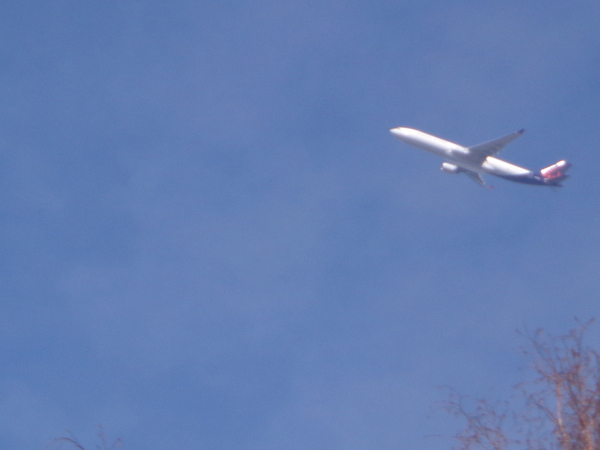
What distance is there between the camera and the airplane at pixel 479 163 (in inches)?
2174

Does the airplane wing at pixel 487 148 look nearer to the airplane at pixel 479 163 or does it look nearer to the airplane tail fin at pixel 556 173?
the airplane at pixel 479 163

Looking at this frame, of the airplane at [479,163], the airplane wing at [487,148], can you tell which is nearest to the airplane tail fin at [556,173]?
the airplane at [479,163]

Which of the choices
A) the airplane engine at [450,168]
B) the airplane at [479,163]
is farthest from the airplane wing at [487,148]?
the airplane engine at [450,168]

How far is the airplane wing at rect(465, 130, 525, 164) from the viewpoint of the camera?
53094 mm

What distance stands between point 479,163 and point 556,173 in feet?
24.2

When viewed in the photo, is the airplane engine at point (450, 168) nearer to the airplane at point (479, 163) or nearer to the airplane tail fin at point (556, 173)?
the airplane at point (479, 163)

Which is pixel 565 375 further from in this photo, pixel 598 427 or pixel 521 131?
pixel 521 131

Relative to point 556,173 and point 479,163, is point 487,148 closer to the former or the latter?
point 479,163

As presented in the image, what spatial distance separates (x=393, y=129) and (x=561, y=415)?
46444 mm

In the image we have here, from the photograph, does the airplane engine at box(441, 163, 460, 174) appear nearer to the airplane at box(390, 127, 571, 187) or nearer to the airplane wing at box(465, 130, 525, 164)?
the airplane at box(390, 127, 571, 187)

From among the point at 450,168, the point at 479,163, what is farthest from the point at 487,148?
the point at 450,168

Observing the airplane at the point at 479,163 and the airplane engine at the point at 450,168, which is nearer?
the airplane at the point at 479,163

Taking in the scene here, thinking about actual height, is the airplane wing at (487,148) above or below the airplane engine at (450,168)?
below

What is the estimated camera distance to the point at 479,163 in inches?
2196
